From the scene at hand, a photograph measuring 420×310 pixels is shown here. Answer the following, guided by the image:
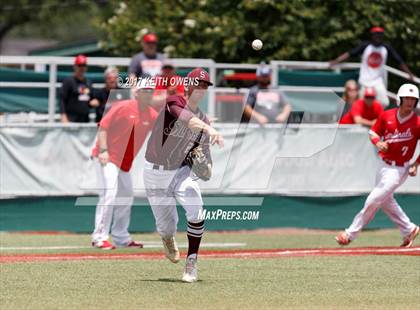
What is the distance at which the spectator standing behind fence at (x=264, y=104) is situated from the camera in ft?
60.7

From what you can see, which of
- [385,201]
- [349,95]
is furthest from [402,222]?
[349,95]

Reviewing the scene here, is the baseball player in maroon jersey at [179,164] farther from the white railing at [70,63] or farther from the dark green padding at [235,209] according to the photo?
the white railing at [70,63]

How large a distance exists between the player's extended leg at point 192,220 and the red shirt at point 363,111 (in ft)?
25.5

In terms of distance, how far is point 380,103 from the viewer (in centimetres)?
1933

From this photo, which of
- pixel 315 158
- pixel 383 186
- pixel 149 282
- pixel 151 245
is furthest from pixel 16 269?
pixel 315 158

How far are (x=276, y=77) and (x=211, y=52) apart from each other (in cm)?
418

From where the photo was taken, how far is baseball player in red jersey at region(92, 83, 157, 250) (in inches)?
597

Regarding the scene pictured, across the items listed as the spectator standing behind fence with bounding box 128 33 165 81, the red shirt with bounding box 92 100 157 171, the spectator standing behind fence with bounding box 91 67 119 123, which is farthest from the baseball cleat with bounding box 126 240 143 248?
the spectator standing behind fence with bounding box 128 33 165 81

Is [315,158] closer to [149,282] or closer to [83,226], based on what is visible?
[83,226]

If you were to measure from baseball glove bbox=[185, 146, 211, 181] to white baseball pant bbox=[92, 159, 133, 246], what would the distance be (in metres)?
3.80

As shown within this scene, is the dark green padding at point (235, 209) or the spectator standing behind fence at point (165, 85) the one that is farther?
the dark green padding at point (235, 209)

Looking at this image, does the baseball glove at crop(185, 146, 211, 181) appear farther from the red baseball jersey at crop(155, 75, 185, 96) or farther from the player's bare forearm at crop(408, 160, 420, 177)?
the player's bare forearm at crop(408, 160, 420, 177)

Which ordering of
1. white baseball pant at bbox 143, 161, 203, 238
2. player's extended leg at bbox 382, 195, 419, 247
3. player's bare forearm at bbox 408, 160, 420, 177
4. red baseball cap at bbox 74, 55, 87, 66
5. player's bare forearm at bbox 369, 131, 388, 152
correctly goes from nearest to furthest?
white baseball pant at bbox 143, 161, 203, 238, player's bare forearm at bbox 369, 131, 388, 152, player's bare forearm at bbox 408, 160, 420, 177, player's extended leg at bbox 382, 195, 419, 247, red baseball cap at bbox 74, 55, 87, 66

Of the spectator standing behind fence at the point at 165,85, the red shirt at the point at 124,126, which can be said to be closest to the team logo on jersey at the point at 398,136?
the spectator standing behind fence at the point at 165,85
